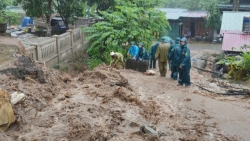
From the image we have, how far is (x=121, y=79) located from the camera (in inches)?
376

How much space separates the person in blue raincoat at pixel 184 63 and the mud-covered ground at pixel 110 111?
632 millimetres

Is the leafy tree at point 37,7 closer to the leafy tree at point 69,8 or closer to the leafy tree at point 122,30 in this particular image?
the leafy tree at point 69,8

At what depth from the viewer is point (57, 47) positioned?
13297 mm

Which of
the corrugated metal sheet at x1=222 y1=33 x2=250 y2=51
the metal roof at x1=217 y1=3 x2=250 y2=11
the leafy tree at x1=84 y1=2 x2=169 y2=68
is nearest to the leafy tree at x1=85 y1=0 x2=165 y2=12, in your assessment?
the leafy tree at x1=84 y1=2 x2=169 y2=68

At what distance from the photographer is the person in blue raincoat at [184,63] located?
9746 millimetres

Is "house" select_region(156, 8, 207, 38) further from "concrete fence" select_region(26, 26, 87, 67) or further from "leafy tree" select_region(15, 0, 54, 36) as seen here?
"leafy tree" select_region(15, 0, 54, 36)

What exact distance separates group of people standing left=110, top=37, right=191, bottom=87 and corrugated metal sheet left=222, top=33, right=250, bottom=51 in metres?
6.65

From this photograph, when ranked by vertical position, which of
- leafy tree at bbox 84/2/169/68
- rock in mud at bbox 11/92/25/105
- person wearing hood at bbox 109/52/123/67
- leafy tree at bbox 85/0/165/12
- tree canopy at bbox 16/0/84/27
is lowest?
rock in mud at bbox 11/92/25/105

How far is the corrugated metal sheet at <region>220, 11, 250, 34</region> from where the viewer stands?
20045 millimetres

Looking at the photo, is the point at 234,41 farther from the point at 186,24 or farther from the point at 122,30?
the point at 186,24

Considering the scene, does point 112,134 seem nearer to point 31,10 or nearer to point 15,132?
point 15,132

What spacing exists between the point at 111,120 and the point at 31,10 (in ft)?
38.1

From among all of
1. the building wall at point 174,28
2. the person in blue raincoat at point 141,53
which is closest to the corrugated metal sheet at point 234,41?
the person in blue raincoat at point 141,53

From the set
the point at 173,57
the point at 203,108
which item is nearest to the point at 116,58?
the point at 173,57
